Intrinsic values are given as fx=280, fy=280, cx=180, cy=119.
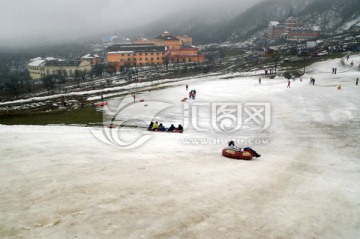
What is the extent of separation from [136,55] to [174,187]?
132586 millimetres

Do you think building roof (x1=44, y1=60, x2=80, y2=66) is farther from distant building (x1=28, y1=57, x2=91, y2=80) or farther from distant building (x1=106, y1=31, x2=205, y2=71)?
distant building (x1=106, y1=31, x2=205, y2=71)

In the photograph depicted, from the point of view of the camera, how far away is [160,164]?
581 inches

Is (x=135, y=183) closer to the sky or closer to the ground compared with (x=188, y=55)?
closer to the ground

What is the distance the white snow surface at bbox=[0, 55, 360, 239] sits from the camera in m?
8.01

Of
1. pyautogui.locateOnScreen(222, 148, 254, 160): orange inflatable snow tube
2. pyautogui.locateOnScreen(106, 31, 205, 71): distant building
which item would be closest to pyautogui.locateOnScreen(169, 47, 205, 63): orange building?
pyautogui.locateOnScreen(106, 31, 205, 71): distant building

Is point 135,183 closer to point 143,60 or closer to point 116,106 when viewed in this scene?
point 116,106

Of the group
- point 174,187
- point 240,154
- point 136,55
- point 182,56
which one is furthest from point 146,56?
point 174,187

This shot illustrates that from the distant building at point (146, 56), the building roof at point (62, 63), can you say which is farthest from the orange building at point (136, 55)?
the building roof at point (62, 63)

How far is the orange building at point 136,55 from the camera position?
135 meters

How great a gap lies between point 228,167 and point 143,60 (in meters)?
130

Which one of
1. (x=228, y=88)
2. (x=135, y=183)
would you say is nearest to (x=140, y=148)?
(x=135, y=183)

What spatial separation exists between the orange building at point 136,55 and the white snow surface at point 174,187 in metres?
115

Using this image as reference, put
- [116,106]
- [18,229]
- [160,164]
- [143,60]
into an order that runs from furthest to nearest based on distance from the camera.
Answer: [143,60] → [116,106] → [160,164] → [18,229]

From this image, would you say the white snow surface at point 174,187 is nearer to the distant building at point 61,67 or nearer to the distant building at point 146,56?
the distant building at point 61,67
